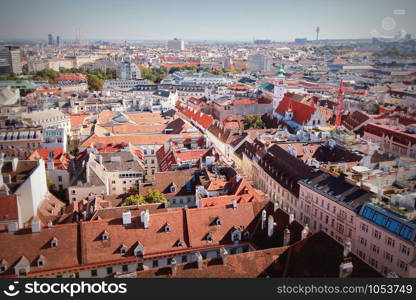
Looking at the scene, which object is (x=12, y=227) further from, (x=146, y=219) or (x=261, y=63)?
(x=261, y=63)

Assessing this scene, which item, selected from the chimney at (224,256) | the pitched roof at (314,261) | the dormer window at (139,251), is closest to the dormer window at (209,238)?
the dormer window at (139,251)

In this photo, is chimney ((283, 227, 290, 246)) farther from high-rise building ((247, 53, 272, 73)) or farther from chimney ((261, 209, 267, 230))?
high-rise building ((247, 53, 272, 73))

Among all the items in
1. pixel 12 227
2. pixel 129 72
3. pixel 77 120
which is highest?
pixel 129 72

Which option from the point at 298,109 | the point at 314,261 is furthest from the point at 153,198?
the point at 298,109

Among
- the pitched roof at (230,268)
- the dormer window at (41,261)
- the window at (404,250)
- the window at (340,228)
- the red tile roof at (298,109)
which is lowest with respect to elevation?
the window at (340,228)

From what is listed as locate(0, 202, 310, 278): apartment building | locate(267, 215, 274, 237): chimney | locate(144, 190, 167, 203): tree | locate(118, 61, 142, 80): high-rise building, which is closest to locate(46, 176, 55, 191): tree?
locate(144, 190, 167, 203): tree

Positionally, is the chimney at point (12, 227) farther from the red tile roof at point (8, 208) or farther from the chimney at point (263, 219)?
the chimney at point (263, 219)
